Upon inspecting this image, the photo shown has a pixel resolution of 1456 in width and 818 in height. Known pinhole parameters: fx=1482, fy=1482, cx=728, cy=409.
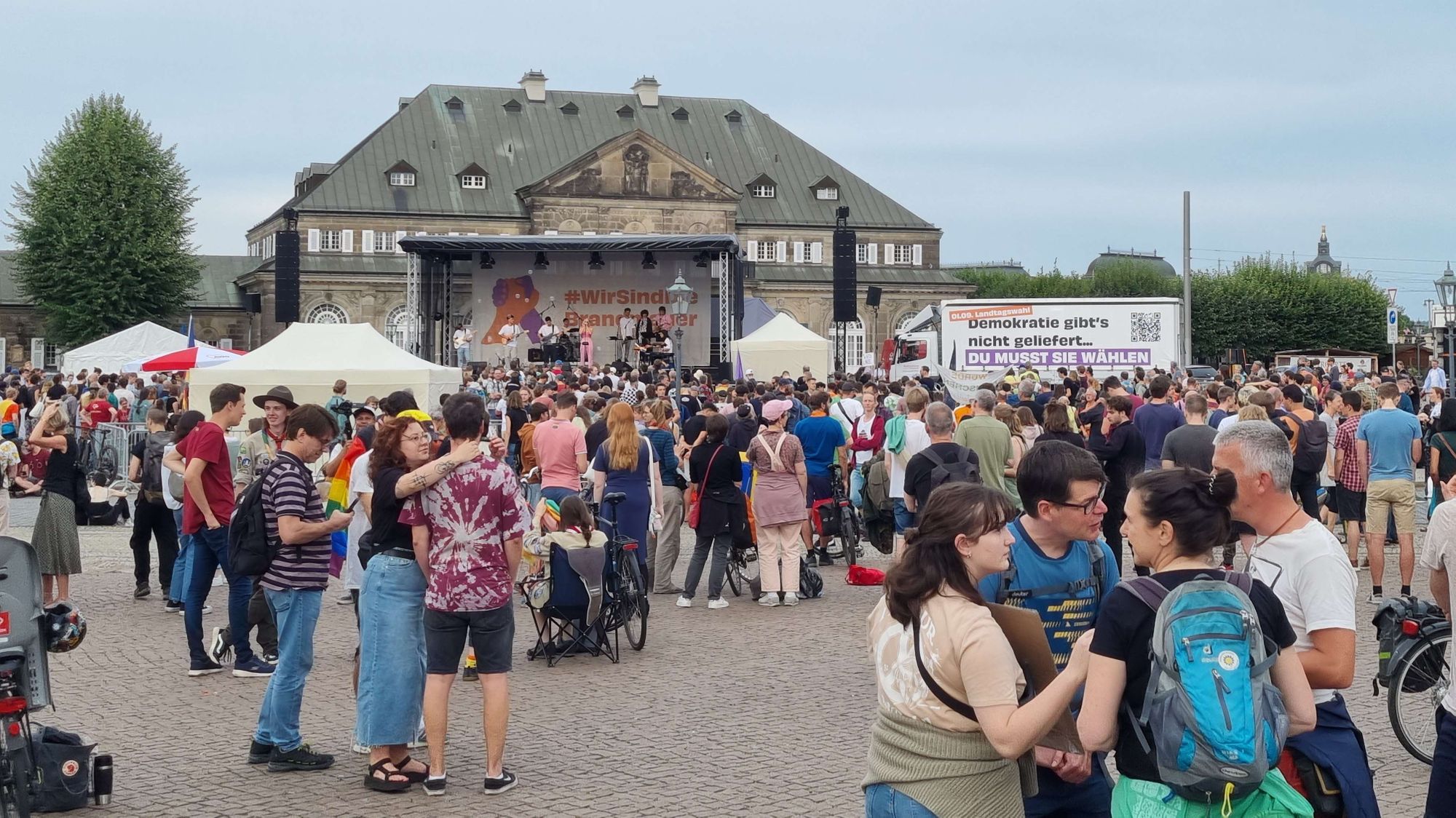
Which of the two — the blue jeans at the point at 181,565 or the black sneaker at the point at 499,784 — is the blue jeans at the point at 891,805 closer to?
the black sneaker at the point at 499,784

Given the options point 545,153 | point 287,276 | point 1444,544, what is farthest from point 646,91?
point 1444,544

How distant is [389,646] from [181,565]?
5.46m

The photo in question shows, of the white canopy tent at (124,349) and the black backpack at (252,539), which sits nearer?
the black backpack at (252,539)

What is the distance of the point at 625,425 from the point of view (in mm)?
11656

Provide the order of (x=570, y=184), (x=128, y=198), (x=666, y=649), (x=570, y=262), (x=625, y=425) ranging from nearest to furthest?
1. (x=666, y=649)
2. (x=625, y=425)
3. (x=570, y=262)
4. (x=128, y=198)
5. (x=570, y=184)

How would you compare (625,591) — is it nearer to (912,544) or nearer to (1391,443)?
(1391,443)

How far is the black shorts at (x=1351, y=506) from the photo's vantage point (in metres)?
13.0

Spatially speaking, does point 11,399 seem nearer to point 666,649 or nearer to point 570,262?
point 666,649

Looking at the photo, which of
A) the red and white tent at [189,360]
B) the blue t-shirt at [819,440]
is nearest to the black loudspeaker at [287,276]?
the red and white tent at [189,360]

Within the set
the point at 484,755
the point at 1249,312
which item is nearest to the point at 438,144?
the point at 1249,312

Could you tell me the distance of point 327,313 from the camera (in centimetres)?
7062

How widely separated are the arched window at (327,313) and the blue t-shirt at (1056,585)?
224 ft

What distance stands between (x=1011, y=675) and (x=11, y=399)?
2218cm

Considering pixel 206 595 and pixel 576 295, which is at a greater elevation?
pixel 576 295
